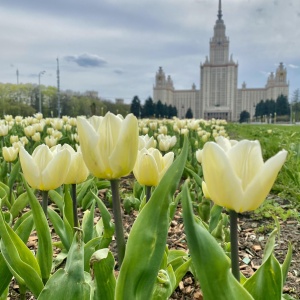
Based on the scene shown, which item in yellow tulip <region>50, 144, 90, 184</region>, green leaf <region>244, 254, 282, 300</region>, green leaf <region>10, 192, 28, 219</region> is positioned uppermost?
yellow tulip <region>50, 144, 90, 184</region>

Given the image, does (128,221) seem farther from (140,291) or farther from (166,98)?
(166,98)

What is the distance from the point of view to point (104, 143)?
0.84 metres

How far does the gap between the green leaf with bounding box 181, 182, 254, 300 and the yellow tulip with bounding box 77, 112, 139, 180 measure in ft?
0.72

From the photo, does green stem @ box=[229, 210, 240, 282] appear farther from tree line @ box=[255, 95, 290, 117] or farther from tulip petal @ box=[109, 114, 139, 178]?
tree line @ box=[255, 95, 290, 117]

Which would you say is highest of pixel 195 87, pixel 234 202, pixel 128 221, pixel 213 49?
pixel 213 49

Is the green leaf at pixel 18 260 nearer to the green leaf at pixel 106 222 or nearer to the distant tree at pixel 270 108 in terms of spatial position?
the green leaf at pixel 106 222

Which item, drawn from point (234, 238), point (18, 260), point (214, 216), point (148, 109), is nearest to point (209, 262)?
point (234, 238)

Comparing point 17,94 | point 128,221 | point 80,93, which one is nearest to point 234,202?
point 128,221

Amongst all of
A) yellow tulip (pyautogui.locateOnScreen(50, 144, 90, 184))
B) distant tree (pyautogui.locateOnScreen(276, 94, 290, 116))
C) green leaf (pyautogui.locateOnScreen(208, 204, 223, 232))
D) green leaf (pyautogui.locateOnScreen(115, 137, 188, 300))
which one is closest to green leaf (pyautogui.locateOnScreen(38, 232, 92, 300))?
green leaf (pyautogui.locateOnScreen(115, 137, 188, 300))

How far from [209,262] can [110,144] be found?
13.1 inches

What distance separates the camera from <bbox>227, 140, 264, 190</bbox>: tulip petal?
28.8 inches

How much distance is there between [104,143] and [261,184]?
344 mm

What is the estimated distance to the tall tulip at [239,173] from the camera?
0.71m

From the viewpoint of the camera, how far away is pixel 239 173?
0.74 meters
